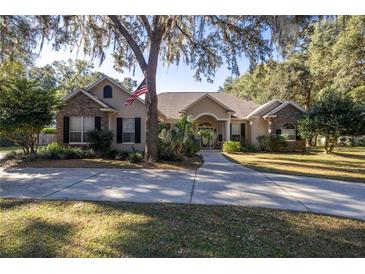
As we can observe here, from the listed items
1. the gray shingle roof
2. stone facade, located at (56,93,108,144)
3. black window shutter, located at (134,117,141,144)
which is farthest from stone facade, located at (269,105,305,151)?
stone facade, located at (56,93,108,144)

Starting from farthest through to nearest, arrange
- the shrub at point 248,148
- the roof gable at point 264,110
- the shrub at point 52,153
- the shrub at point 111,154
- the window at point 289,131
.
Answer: the roof gable at point 264,110
the window at point 289,131
the shrub at point 248,148
the shrub at point 111,154
the shrub at point 52,153

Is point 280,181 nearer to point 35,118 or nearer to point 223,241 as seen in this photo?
point 223,241

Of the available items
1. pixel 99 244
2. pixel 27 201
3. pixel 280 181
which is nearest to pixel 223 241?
pixel 99 244

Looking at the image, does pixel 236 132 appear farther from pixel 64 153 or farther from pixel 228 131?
pixel 64 153

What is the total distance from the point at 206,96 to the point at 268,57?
1012 centimetres

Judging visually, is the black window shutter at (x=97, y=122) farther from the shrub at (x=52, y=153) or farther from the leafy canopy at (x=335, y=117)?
the leafy canopy at (x=335, y=117)

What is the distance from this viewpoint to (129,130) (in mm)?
17141

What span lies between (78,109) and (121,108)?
2.62m

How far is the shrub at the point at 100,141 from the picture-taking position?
1511 centimetres

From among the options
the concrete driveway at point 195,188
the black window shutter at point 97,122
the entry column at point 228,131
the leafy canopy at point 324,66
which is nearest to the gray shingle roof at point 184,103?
the entry column at point 228,131

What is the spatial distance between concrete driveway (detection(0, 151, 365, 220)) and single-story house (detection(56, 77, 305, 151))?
660 centimetres

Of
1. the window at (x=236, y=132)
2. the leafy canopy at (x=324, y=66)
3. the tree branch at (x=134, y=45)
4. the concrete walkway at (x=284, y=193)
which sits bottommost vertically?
the concrete walkway at (x=284, y=193)

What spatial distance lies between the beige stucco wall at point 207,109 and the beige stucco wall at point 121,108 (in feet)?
21.2

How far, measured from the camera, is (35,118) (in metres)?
13.2
